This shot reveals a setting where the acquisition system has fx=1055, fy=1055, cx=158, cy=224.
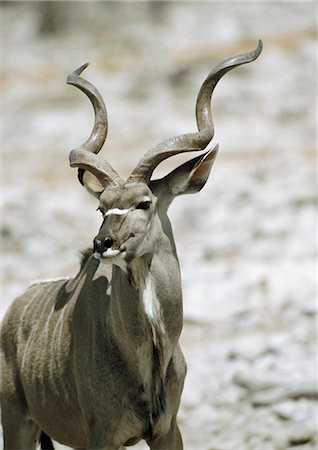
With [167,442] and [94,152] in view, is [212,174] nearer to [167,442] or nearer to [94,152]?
[94,152]

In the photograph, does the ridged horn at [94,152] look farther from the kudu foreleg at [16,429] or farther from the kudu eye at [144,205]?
the kudu foreleg at [16,429]

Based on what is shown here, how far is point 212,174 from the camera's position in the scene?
15.9 m

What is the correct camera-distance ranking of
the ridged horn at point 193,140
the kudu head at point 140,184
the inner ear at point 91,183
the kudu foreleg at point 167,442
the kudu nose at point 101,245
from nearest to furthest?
the kudu nose at point 101,245 < the kudu head at point 140,184 < the ridged horn at point 193,140 < the inner ear at point 91,183 < the kudu foreleg at point 167,442

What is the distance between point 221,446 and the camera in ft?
28.1

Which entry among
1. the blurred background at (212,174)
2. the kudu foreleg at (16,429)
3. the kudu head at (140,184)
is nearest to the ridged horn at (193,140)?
the kudu head at (140,184)

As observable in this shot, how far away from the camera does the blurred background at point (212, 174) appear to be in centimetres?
958

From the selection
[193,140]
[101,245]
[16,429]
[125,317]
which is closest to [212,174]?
[16,429]

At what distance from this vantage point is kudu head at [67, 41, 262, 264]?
507 cm

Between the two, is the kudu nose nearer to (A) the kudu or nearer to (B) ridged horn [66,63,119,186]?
(A) the kudu

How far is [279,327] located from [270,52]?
33.5ft

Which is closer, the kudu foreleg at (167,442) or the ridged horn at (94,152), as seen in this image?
the ridged horn at (94,152)

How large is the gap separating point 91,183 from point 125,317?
755mm

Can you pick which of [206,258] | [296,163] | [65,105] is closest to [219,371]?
[206,258]

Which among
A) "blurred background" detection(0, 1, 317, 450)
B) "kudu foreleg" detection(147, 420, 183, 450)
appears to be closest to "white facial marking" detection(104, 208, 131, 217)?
"kudu foreleg" detection(147, 420, 183, 450)
